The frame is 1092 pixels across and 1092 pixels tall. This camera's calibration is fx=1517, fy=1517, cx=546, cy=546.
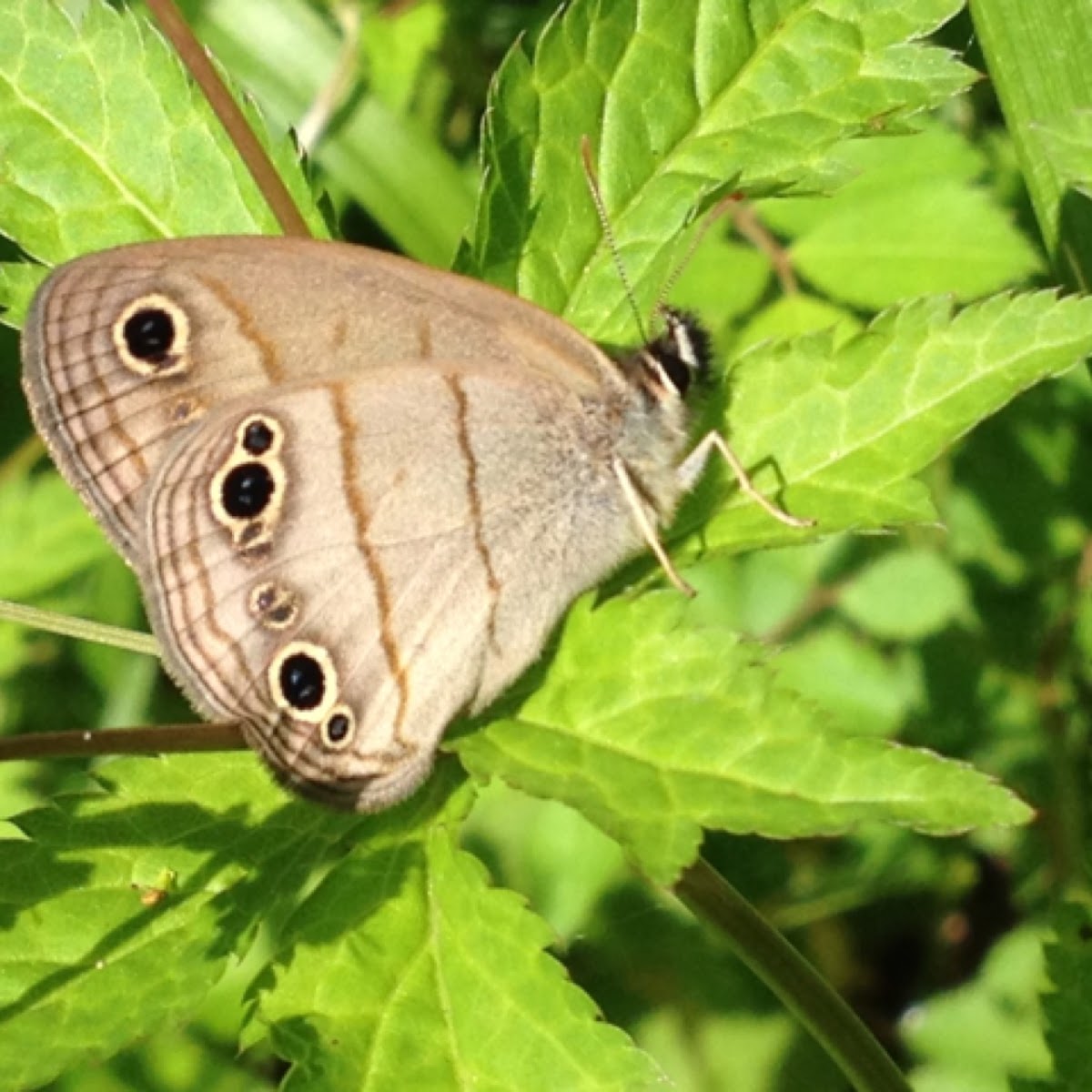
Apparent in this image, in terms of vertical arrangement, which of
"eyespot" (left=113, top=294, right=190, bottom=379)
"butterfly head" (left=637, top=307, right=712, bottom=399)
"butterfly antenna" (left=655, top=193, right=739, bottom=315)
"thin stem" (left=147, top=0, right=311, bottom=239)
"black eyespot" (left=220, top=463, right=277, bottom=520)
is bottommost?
"butterfly head" (left=637, top=307, right=712, bottom=399)

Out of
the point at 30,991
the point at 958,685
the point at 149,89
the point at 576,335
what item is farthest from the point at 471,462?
the point at 958,685

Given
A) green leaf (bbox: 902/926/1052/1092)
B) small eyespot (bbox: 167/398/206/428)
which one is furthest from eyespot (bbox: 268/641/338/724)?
green leaf (bbox: 902/926/1052/1092)

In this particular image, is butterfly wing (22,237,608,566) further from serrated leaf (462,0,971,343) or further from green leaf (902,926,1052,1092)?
green leaf (902,926,1052,1092)

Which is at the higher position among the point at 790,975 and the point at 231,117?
the point at 231,117

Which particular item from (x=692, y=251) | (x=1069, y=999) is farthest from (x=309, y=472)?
(x=1069, y=999)

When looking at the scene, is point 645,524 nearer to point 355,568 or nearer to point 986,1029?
point 355,568

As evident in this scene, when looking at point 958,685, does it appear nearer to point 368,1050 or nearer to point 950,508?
point 950,508
